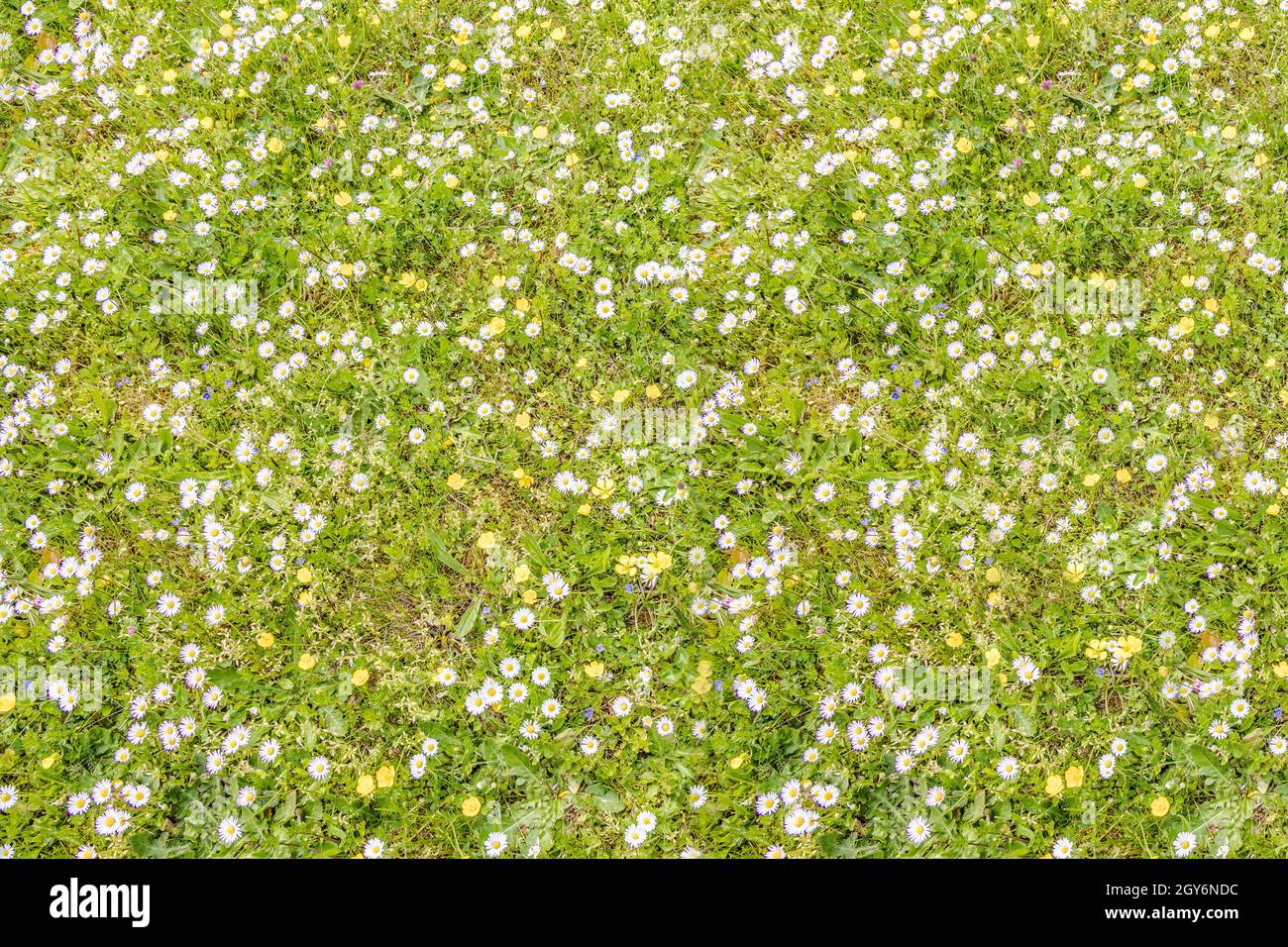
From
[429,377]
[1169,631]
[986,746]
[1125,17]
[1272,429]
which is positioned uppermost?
[1125,17]

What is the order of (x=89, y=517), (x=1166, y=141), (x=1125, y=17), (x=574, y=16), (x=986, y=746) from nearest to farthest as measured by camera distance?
(x=986, y=746)
(x=89, y=517)
(x=1166, y=141)
(x=1125, y=17)
(x=574, y=16)

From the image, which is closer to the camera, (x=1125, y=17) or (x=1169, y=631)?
(x=1169, y=631)

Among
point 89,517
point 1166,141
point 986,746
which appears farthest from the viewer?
point 1166,141

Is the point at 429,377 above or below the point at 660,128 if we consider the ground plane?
below

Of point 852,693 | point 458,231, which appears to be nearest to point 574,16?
point 458,231

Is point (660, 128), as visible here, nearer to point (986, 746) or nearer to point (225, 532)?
point (225, 532)

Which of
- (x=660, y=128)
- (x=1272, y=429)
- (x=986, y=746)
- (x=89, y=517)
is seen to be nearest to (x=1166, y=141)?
(x=1272, y=429)

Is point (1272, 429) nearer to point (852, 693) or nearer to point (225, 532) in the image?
point (852, 693)
